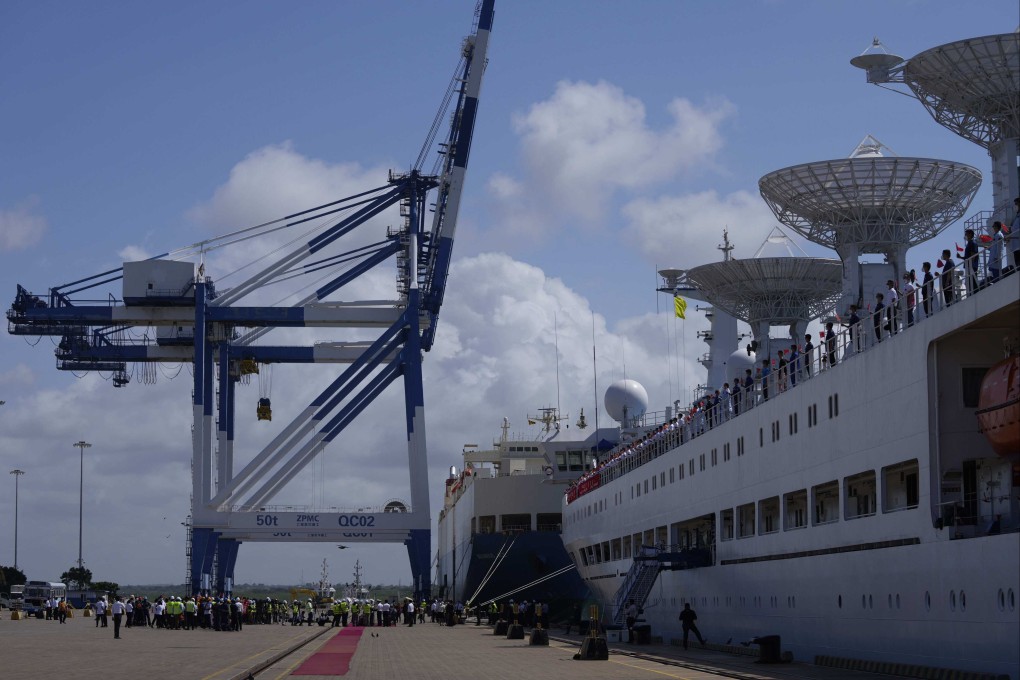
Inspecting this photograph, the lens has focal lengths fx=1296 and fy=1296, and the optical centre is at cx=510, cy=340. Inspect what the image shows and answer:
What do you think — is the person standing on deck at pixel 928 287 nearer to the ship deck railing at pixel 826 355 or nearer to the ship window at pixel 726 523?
the ship deck railing at pixel 826 355

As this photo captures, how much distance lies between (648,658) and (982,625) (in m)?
11.7

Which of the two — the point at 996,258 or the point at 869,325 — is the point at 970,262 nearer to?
the point at 996,258

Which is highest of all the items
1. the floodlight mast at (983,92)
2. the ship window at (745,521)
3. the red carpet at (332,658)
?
the floodlight mast at (983,92)

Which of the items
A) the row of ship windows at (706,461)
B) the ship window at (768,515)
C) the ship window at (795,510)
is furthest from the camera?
the ship window at (768,515)

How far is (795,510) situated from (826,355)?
5.21 meters

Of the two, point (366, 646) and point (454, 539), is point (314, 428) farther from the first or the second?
point (454, 539)

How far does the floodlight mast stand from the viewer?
103ft

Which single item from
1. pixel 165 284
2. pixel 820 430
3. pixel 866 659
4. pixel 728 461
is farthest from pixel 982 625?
pixel 165 284

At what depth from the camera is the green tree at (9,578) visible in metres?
127

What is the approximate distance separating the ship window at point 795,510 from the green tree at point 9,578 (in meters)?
103

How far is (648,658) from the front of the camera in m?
30.7

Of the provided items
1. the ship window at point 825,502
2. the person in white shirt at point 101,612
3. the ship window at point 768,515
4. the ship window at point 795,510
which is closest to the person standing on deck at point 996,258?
the ship window at point 825,502

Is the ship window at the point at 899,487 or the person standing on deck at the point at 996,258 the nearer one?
the person standing on deck at the point at 996,258

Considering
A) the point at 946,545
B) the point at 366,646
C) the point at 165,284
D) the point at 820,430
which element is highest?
the point at 165,284
